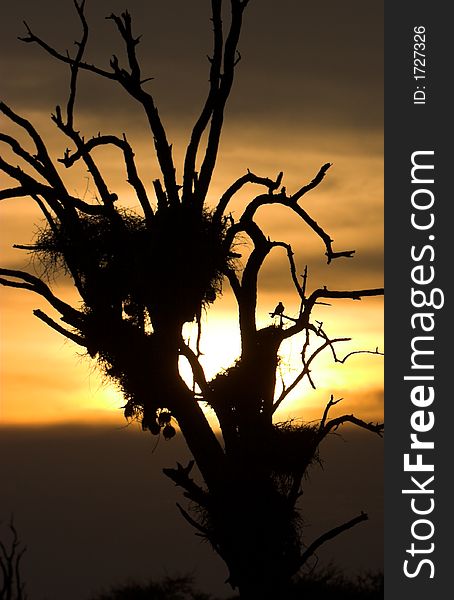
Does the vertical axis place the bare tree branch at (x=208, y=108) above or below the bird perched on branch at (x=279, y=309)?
above

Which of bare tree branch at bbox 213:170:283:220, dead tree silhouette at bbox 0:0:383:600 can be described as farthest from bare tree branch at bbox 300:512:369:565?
bare tree branch at bbox 213:170:283:220

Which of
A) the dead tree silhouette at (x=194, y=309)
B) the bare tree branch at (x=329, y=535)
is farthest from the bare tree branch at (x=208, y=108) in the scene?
the bare tree branch at (x=329, y=535)

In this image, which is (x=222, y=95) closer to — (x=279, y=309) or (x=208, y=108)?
(x=208, y=108)

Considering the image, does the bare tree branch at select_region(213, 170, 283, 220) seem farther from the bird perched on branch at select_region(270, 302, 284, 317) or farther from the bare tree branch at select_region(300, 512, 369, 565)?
the bare tree branch at select_region(300, 512, 369, 565)

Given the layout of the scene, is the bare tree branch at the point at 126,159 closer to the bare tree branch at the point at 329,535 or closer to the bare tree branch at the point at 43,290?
the bare tree branch at the point at 43,290

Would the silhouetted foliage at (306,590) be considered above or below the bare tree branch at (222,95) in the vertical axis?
below

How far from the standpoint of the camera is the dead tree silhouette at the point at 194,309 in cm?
917

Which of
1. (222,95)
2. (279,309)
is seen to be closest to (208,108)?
(222,95)

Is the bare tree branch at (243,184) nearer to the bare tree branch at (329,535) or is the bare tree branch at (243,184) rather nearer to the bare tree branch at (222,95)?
the bare tree branch at (222,95)

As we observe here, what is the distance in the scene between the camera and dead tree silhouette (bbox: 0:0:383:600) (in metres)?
9.17

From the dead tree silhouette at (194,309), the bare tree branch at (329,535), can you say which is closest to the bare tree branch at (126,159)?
the dead tree silhouette at (194,309)

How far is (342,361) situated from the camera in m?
9.77

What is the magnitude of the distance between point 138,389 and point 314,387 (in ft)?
5.13

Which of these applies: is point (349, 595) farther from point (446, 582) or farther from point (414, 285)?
point (414, 285)
